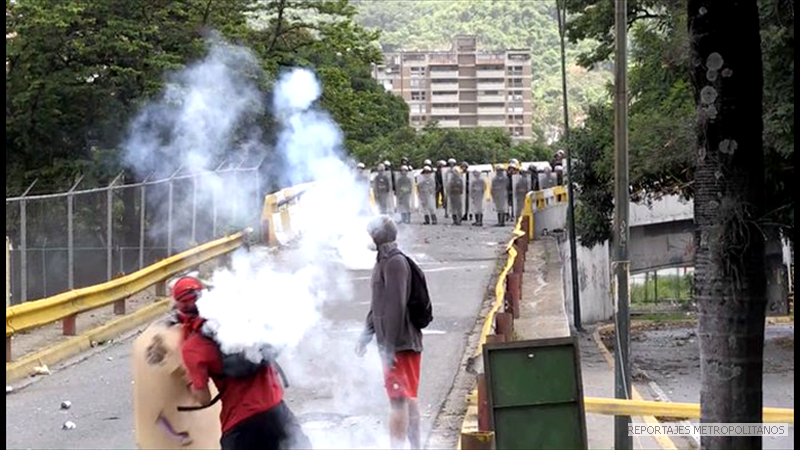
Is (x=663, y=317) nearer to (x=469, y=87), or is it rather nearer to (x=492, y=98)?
(x=492, y=98)

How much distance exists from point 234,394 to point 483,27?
17136 centimetres

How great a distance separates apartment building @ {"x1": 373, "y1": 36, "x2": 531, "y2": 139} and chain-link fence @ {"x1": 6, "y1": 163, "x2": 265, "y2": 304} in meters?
117

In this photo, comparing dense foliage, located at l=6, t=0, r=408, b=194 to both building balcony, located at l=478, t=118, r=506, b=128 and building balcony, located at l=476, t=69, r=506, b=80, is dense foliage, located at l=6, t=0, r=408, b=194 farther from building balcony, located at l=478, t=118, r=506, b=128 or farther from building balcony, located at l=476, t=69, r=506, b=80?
building balcony, located at l=478, t=118, r=506, b=128

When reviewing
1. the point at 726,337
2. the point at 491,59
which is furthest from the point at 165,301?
the point at 491,59

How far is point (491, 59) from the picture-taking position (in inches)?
6348

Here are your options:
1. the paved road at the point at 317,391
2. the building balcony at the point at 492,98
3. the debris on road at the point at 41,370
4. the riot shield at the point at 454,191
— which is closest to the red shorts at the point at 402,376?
the paved road at the point at 317,391

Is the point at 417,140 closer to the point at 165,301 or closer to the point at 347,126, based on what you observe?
the point at 347,126

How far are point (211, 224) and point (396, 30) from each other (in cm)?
15620

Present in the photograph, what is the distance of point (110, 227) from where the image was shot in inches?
671

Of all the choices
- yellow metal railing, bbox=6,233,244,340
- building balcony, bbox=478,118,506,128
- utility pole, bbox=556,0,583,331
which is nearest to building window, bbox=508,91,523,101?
building balcony, bbox=478,118,506,128

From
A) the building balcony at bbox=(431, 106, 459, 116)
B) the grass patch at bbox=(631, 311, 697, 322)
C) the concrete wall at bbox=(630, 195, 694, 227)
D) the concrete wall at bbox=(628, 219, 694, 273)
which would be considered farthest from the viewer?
the building balcony at bbox=(431, 106, 459, 116)

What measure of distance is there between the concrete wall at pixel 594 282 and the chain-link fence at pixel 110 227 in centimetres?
934

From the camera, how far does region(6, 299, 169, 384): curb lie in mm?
11767

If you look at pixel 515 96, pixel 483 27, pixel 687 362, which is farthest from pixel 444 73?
pixel 687 362
